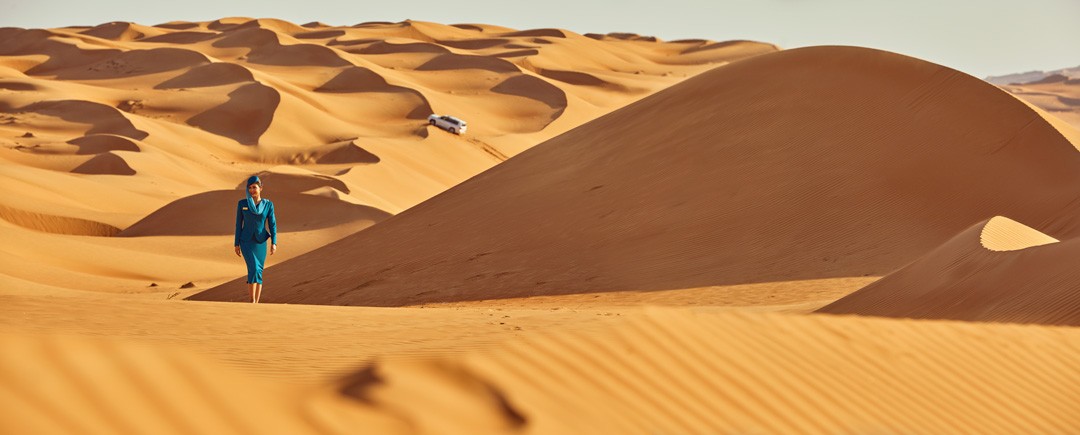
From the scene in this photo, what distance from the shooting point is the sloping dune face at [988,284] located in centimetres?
909

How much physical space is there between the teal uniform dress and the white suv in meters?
33.3

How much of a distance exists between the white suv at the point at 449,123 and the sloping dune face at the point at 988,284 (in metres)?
33.1

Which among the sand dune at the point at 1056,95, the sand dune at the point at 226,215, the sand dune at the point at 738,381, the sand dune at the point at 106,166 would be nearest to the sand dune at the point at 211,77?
the sand dune at the point at 106,166

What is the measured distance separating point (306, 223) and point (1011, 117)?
14.5 m

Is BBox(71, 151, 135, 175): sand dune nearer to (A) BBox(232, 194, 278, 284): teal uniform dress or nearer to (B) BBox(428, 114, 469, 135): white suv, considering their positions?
(B) BBox(428, 114, 469, 135): white suv

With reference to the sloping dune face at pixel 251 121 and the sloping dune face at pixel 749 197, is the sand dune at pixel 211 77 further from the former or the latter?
the sloping dune face at pixel 749 197

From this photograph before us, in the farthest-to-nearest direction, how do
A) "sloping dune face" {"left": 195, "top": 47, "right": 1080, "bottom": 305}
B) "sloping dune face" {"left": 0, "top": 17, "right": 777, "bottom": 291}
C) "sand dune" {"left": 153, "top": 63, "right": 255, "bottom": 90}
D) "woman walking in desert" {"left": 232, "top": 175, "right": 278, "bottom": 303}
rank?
"sand dune" {"left": 153, "top": 63, "right": 255, "bottom": 90}
"sloping dune face" {"left": 0, "top": 17, "right": 777, "bottom": 291}
"sloping dune face" {"left": 195, "top": 47, "right": 1080, "bottom": 305}
"woman walking in desert" {"left": 232, "top": 175, "right": 278, "bottom": 303}

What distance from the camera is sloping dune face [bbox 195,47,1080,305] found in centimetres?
1495

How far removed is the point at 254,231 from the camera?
1051 cm

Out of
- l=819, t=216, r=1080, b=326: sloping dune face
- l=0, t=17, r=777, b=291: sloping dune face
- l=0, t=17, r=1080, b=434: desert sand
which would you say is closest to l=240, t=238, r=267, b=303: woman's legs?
l=0, t=17, r=1080, b=434: desert sand

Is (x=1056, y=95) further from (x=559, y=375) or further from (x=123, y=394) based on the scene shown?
(x=123, y=394)

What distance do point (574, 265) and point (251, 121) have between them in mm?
29914

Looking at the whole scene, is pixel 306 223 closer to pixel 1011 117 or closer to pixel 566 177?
pixel 566 177

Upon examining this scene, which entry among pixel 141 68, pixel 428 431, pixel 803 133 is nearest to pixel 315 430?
pixel 428 431
